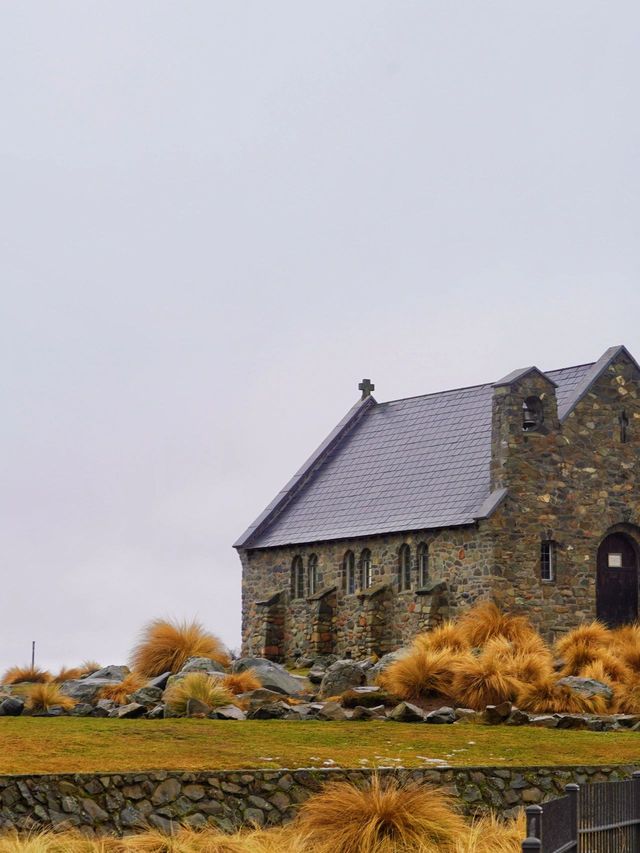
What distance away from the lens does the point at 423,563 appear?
44.5m

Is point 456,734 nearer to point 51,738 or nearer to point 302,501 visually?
point 51,738

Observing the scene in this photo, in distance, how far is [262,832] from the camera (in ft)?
64.8

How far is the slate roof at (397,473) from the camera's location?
4472 cm

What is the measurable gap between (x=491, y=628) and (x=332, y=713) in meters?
8.80

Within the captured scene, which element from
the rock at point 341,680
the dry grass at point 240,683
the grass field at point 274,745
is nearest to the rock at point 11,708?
the grass field at point 274,745

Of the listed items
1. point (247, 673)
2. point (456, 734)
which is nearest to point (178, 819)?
point (456, 734)

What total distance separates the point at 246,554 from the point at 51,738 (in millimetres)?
28191

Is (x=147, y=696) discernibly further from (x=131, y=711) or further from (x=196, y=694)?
(x=131, y=711)

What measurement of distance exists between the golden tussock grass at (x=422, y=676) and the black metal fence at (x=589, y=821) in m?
→ 15.2

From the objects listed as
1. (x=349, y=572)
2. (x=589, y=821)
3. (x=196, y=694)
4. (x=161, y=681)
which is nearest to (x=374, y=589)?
(x=349, y=572)

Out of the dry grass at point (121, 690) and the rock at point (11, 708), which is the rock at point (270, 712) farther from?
the rock at point (11, 708)

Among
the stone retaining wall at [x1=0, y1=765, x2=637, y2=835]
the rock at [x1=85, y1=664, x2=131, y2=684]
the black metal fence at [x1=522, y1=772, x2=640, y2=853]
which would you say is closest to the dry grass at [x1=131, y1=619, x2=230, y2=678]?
the rock at [x1=85, y1=664, x2=131, y2=684]

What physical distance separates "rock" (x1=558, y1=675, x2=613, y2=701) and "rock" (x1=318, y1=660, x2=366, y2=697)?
14.0 ft

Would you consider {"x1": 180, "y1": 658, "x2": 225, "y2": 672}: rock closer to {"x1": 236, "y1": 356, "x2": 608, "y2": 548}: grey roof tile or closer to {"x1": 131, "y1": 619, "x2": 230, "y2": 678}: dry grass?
{"x1": 131, "y1": 619, "x2": 230, "y2": 678}: dry grass
